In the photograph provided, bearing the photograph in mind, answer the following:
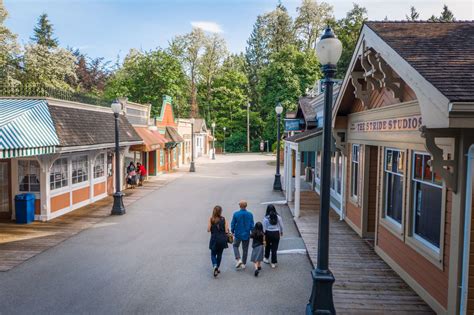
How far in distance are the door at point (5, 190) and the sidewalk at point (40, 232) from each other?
0.78m

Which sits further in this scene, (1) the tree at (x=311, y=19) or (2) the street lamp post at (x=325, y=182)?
(1) the tree at (x=311, y=19)

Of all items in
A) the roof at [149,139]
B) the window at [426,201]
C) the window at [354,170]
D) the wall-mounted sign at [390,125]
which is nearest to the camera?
the window at [426,201]

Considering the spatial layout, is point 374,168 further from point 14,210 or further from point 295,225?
point 14,210

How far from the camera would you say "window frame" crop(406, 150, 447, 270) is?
6.09 metres

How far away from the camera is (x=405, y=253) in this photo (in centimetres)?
773

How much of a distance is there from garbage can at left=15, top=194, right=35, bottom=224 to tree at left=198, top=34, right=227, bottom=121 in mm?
49094

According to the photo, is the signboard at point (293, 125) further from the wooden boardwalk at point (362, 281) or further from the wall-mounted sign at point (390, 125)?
the wooden boardwalk at point (362, 281)

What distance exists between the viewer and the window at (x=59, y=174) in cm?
1379

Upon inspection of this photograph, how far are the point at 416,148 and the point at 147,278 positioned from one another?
6.06 metres

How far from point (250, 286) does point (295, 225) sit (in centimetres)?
529

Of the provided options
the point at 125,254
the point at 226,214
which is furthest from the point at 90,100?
the point at 125,254

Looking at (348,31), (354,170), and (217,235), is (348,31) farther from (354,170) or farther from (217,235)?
(217,235)

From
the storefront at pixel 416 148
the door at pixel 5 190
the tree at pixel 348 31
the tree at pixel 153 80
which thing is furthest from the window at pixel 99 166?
the tree at pixel 348 31

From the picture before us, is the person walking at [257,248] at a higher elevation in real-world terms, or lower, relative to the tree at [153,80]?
lower
